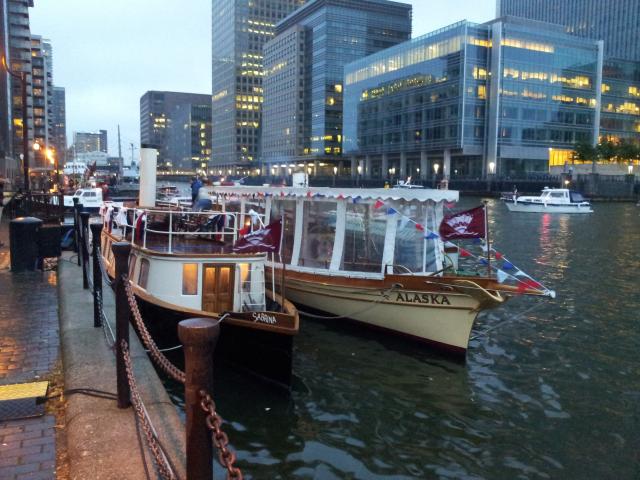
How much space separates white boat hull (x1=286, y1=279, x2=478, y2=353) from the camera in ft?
44.8

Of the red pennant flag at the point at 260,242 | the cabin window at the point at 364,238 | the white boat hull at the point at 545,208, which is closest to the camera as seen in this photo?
the red pennant flag at the point at 260,242

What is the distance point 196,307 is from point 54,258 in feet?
26.6

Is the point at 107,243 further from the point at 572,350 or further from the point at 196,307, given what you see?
the point at 572,350

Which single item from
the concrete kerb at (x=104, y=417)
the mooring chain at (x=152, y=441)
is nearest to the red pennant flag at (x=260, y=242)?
the concrete kerb at (x=104, y=417)

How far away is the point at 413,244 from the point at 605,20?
175 metres

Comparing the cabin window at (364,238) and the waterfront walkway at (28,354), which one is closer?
the waterfront walkway at (28,354)

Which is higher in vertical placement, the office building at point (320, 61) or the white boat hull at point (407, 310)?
the office building at point (320, 61)

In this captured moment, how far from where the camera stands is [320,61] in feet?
498

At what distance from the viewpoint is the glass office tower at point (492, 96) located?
101 metres

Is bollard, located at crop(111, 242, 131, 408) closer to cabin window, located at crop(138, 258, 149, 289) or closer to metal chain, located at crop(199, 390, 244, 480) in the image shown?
metal chain, located at crop(199, 390, 244, 480)

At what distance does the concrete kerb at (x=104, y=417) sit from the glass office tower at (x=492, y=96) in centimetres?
10048

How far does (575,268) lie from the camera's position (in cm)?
2789

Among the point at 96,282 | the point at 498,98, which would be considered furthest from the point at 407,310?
the point at 498,98

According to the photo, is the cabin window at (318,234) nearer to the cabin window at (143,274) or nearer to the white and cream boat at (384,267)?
the white and cream boat at (384,267)
